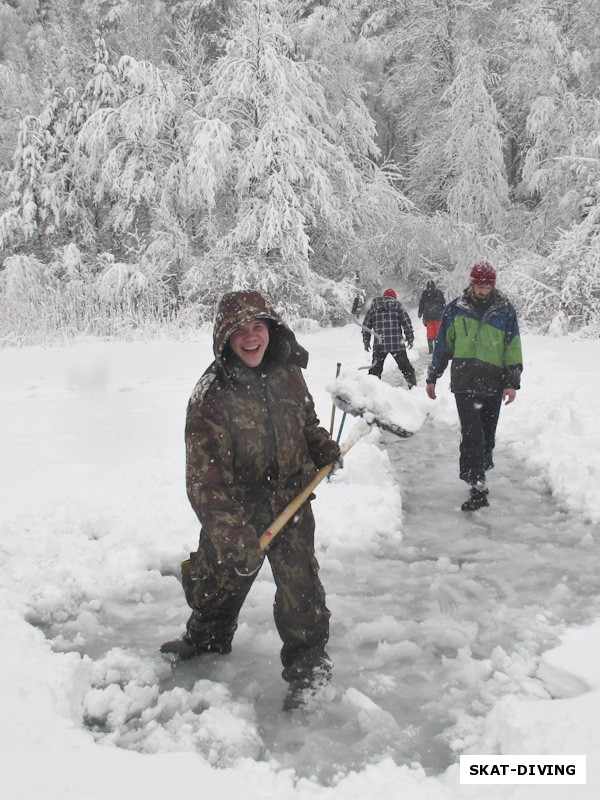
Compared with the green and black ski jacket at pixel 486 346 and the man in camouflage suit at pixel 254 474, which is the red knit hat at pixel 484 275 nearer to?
the green and black ski jacket at pixel 486 346

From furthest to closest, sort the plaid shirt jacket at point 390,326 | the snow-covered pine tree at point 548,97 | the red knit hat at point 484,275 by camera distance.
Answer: the snow-covered pine tree at point 548,97
the plaid shirt jacket at point 390,326
the red knit hat at point 484,275

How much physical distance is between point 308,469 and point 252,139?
1519cm

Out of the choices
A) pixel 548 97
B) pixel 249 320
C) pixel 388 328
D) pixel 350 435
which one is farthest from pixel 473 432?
pixel 548 97

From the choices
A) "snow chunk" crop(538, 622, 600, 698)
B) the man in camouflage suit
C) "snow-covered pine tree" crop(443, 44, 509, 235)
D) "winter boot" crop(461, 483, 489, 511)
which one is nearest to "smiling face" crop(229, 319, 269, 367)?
the man in camouflage suit

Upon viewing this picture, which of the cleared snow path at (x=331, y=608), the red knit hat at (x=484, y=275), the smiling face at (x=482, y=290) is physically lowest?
the cleared snow path at (x=331, y=608)

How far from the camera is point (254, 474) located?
8.53ft

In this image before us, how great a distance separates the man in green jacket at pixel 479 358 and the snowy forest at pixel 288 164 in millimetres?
9469

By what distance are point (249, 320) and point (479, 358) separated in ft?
9.15

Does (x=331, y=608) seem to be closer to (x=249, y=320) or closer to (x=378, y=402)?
(x=378, y=402)

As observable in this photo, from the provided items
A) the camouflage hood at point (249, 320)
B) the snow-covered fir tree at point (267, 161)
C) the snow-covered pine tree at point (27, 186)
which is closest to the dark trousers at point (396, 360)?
the camouflage hood at point (249, 320)

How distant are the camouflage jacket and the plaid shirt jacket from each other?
602cm

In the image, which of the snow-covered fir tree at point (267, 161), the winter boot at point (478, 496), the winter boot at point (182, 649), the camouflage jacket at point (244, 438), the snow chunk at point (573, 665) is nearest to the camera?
the camouflage jacket at point (244, 438)

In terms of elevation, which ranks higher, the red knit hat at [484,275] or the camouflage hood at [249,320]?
the red knit hat at [484,275]

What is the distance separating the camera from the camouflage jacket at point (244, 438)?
7.98 feet
